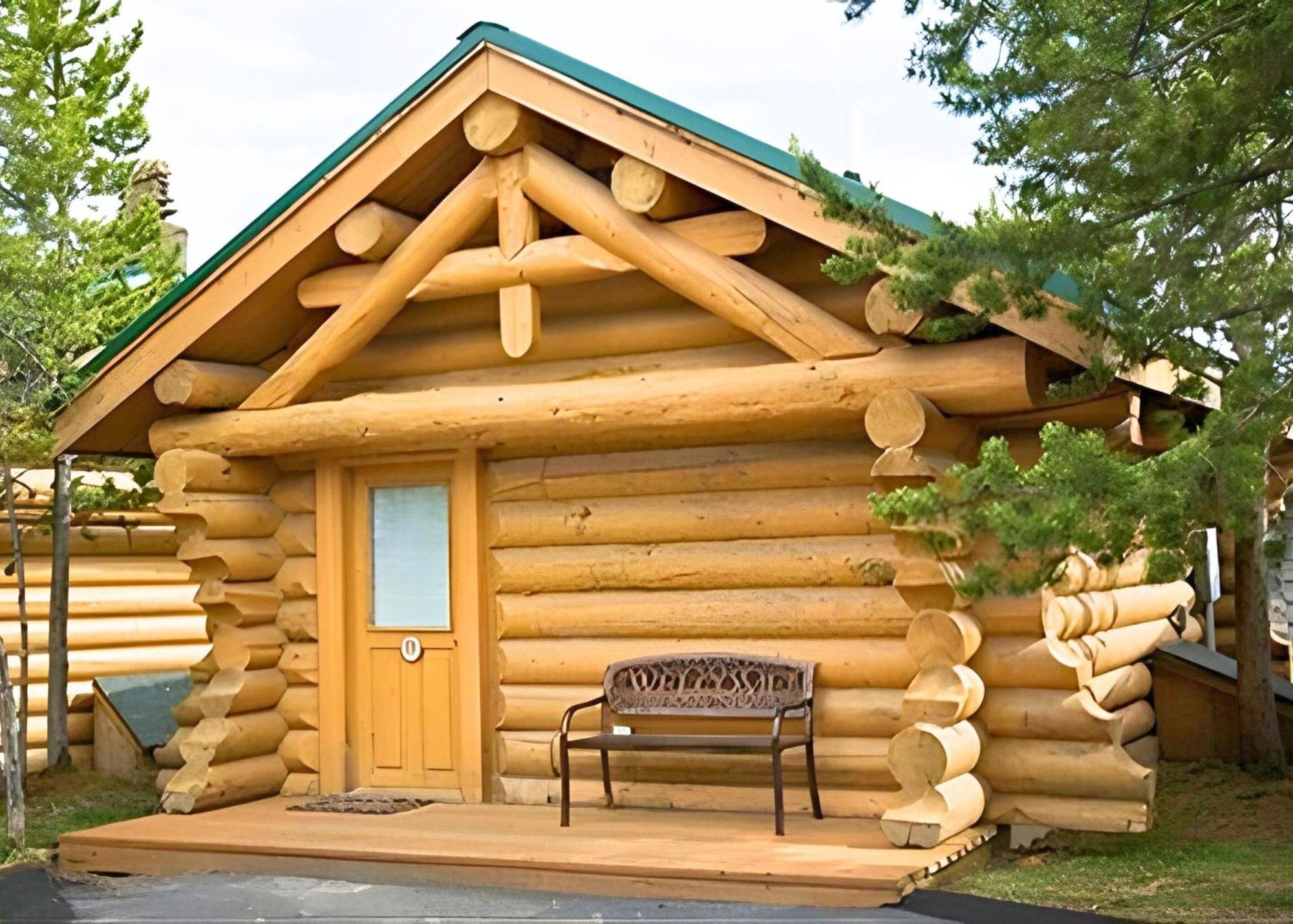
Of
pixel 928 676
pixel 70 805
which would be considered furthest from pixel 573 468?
pixel 70 805

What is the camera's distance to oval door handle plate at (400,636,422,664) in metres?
10.7

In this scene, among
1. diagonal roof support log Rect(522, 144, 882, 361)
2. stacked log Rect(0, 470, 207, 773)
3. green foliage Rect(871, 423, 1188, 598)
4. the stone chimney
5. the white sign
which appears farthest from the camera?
the stone chimney

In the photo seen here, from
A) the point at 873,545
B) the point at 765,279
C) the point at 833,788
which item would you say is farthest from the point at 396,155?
the point at 833,788

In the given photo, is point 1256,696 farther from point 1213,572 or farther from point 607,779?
point 607,779

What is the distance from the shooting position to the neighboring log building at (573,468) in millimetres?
8516

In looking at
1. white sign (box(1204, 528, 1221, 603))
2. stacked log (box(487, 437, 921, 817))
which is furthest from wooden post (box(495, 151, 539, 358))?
white sign (box(1204, 528, 1221, 603))

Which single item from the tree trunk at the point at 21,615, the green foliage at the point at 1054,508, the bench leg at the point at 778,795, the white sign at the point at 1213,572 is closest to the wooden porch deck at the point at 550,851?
the bench leg at the point at 778,795

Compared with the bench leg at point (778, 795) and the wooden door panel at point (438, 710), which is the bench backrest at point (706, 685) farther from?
the wooden door panel at point (438, 710)

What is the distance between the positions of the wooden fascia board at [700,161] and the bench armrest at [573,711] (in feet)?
10.7

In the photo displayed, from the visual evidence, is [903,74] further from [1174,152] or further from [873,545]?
[873,545]

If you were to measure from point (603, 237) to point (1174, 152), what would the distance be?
13.1ft

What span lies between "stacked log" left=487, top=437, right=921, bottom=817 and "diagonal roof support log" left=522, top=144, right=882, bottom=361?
0.92m

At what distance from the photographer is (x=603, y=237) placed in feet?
30.7

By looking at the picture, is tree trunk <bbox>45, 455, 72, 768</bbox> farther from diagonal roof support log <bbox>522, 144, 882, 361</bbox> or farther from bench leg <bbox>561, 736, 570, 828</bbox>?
bench leg <bbox>561, 736, 570, 828</bbox>
